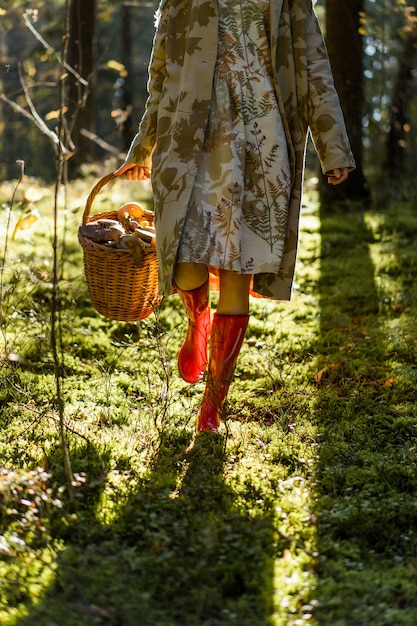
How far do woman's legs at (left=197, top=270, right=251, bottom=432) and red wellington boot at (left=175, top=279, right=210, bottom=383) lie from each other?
145mm

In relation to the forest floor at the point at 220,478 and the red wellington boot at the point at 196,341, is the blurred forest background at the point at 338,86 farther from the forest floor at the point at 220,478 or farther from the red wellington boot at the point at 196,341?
the forest floor at the point at 220,478

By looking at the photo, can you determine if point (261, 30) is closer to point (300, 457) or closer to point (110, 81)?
point (300, 457)

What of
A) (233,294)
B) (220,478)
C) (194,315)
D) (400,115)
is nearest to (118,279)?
(194,315)

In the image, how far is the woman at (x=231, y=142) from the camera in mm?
3143

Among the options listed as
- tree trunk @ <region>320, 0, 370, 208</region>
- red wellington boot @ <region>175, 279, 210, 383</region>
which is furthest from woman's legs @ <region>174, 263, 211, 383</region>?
tree trunk @ <region>320, 0, 370, 208</region>

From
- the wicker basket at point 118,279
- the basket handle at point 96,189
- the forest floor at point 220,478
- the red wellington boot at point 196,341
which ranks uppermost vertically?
the basket handle at point 96,189

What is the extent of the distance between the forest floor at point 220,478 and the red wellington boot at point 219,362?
11cm

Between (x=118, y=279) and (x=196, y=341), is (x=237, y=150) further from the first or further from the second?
(x=196, y=341)

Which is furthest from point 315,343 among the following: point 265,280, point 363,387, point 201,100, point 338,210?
point 338,210

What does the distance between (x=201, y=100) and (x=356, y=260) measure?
9.92ft

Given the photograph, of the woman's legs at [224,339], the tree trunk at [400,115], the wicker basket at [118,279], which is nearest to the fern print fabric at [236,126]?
the woman's legs at [224,339]

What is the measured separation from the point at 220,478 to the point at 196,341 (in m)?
0.79

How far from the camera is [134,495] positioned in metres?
2.71

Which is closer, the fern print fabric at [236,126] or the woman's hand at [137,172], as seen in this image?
the fern print fabric at [236,126]
